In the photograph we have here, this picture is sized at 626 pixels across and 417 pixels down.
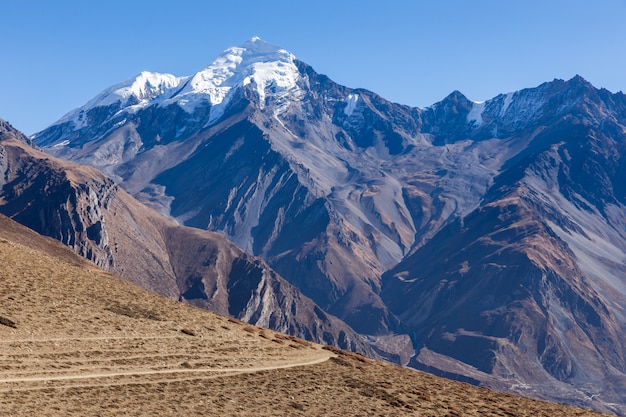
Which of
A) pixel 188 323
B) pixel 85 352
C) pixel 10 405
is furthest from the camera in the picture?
pixel 188 323

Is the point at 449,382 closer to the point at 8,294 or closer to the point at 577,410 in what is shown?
the point at 577,410

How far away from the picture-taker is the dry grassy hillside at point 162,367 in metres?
46.2

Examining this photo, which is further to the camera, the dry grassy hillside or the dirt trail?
the dirt trail

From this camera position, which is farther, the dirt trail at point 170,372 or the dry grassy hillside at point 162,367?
the dirt trail at point 170,372

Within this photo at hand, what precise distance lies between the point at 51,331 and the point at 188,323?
13.6 meters

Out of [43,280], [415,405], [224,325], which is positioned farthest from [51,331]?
[415,405]

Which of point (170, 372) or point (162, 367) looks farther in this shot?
point (162, 367)

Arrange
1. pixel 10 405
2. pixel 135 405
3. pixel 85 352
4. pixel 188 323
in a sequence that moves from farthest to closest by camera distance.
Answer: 1. pixel 188 323
2. pixel 85 352
3. pixel 135 405
4. pixel 10 405

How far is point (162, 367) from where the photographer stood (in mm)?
53156

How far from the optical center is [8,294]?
5975cm

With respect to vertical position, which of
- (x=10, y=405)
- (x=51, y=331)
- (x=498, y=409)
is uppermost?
(x=498, y=409)

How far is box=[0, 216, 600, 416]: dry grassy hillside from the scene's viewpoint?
152 feet

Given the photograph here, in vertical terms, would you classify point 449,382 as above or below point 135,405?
above

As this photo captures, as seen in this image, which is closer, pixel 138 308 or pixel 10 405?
pixel 10 405
